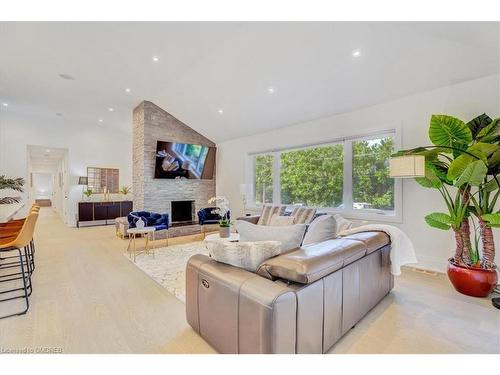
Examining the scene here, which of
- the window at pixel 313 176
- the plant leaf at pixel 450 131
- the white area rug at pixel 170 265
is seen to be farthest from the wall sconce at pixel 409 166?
the white area rug at pixel 170 265

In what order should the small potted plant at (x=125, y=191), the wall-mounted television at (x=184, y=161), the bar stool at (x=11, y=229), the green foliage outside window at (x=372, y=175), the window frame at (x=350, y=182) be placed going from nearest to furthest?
the bar stool at (x=11, y=229)
the window frame at (x=350, y=182)
the green foliage outside window at (x=372, y=175)
the wall-mounted television at (x=184, y=161)
the small potted plant at (x=125, y=191)

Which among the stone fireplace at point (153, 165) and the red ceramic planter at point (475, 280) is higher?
the stone fireplace at point (153, 165)

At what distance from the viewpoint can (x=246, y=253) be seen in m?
1.79

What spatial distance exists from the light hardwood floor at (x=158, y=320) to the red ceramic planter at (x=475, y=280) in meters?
0.09

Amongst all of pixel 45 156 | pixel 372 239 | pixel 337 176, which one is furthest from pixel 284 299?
pixel 45 156

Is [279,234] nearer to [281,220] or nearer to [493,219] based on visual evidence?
[493,219]

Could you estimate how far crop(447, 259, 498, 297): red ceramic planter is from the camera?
2.69 m

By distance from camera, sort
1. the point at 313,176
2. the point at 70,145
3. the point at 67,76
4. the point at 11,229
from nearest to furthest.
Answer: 1. the point at 11,229
2. the point at 67,76
3. the point at 313,176
4. the point at 70,145

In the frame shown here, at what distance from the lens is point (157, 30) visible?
3.43m

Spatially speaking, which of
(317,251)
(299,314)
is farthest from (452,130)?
(299,314)

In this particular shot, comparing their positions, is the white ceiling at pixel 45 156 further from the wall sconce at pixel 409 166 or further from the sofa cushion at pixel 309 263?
the wall sconce at pixel 409 166

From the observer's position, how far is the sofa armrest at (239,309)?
4.49 ft

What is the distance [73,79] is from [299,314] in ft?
19.9

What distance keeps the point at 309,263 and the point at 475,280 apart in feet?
8.20
